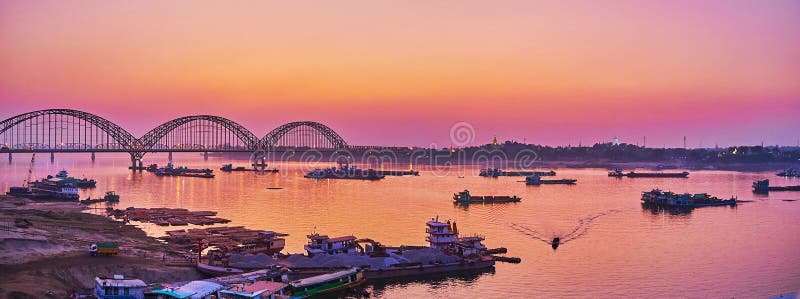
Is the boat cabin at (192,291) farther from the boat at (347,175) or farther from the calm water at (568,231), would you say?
the boat at (347,175)

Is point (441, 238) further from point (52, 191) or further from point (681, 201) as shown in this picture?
point (52, 191)

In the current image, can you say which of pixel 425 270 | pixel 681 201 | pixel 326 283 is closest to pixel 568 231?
pixel 425 270

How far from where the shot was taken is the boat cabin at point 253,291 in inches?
788

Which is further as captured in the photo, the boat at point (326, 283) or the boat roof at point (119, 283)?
the boat at point (326, 283)

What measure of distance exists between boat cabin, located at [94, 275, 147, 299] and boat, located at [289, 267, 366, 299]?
488 centimetres

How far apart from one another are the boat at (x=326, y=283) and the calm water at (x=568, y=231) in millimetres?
974

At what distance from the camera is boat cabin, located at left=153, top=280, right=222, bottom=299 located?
19.7 metres

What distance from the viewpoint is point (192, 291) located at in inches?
786

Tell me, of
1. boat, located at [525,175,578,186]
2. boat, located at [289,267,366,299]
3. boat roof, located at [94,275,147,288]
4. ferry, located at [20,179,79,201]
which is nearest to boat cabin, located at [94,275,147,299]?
boat roof, located at [94,275,147,288]

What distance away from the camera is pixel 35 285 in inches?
801

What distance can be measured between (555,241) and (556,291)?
374 inches

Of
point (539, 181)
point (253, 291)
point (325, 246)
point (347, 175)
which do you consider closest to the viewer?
point (253, 291)

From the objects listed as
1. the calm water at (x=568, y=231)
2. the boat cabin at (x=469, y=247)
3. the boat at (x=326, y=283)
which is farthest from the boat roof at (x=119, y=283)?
the boat cabin at (x=469, y=247)

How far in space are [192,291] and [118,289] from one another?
7.86 feet
